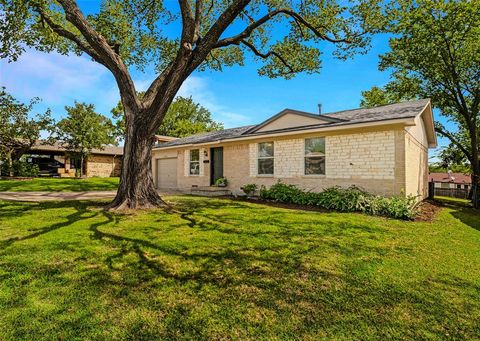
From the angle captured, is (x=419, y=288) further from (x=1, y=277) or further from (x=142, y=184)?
(x=142, y=184)

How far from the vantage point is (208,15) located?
12141mm

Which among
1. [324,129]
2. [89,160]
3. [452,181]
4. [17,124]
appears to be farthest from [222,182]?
[452,181]

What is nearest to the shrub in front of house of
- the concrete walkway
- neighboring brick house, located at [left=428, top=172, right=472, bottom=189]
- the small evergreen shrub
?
the small evergreen shrub

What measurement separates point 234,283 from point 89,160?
31845mm

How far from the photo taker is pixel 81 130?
25.3m

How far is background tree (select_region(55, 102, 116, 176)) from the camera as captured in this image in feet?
81.2

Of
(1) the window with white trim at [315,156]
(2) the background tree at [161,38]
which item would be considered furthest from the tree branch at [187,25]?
(1) the window with white trim at [315,156]

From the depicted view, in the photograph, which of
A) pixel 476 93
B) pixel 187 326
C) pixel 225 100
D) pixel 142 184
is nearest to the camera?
pixel 187 326

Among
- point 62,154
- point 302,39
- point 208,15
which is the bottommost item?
point 62,154

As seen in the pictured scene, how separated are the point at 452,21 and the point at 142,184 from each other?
17.2 metres

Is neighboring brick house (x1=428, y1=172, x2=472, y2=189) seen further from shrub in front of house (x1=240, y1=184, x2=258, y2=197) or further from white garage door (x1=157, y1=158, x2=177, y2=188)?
white garage door (x1=157, y1=158, x2=177, y2=188)

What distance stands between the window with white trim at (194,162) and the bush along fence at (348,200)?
5.67 meters

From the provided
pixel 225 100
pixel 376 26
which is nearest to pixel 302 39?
pixel 376 26

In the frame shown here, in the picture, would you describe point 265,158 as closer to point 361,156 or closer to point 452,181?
point 361,156
